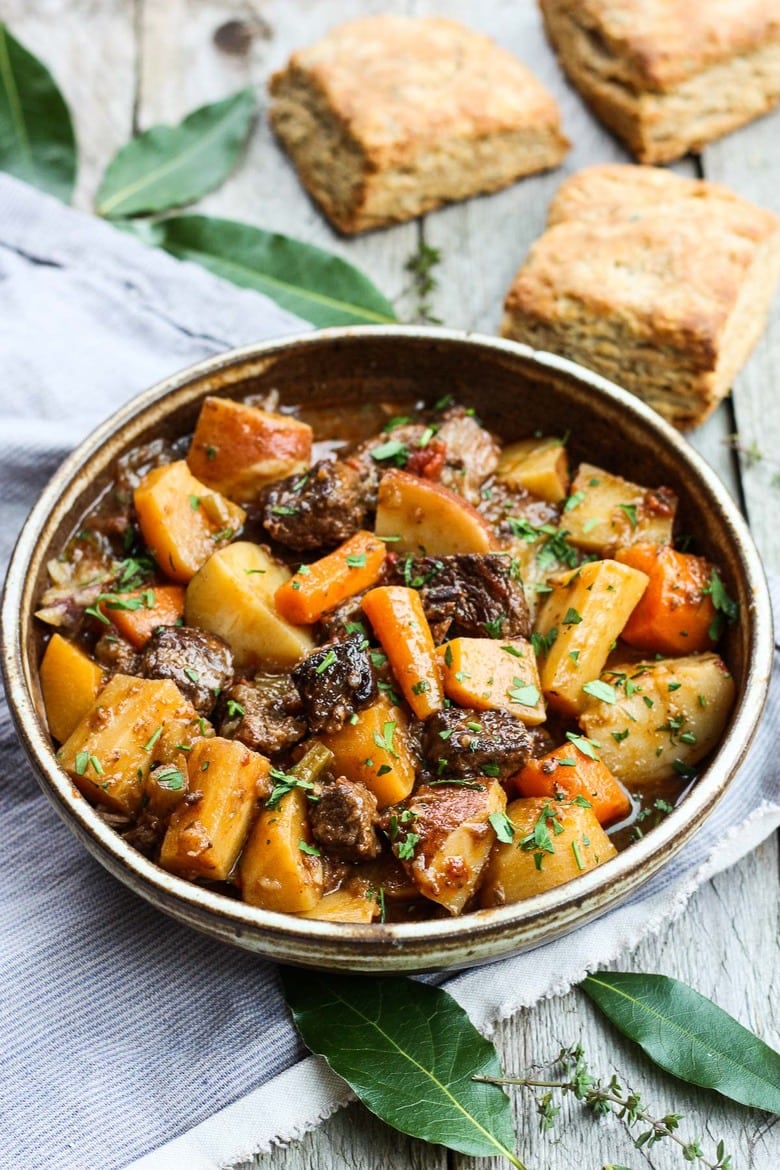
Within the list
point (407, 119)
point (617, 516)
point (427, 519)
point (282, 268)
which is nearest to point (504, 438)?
point (617, 516)

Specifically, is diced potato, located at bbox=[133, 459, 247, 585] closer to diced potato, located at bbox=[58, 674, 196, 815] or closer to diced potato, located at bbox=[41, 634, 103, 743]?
diced potato, located at bbox=[41, 634, 103, 743]

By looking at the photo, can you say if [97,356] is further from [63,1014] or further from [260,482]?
[63,1014]

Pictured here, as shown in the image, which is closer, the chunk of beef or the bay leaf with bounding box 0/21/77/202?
the chunk of beef

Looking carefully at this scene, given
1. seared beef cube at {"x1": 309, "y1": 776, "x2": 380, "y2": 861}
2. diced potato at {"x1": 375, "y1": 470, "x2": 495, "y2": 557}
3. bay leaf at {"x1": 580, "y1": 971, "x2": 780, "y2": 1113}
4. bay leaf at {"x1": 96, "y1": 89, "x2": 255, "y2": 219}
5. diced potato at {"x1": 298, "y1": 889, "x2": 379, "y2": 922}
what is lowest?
bay leaf at {"x1": 580, "y1": 971, "x2": 780, "y2": 1113}

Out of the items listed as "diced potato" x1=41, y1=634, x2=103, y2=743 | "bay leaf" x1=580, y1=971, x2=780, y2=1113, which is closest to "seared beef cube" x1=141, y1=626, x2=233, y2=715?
"diced potato" x1=41, y1=634, x2=103, y2=743

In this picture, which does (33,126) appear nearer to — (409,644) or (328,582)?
(328,582)

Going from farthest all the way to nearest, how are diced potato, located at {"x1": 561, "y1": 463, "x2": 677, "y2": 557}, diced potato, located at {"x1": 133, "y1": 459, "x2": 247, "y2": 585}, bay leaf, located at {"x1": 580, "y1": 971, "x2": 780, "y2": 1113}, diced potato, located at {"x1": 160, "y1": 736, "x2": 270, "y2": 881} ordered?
1. diced potato, located at {"x1": 561, "y1": 463, "x2": 677, "y2": 557}
2. diced potato, located at {"x1": 133, "y1": 459, "x2": 247, "y2": 585}
3. bay leaf, located at {"x1": 580, "y1": 971, "x2": 780, "y2": 1113}
4. diced potato, located at {"x1": 160, "y1": 736, "x2": 270, "y2": 881}

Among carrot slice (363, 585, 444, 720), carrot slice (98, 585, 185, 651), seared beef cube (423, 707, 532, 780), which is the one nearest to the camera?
seared beef cube (423, 707, 532, 780)
